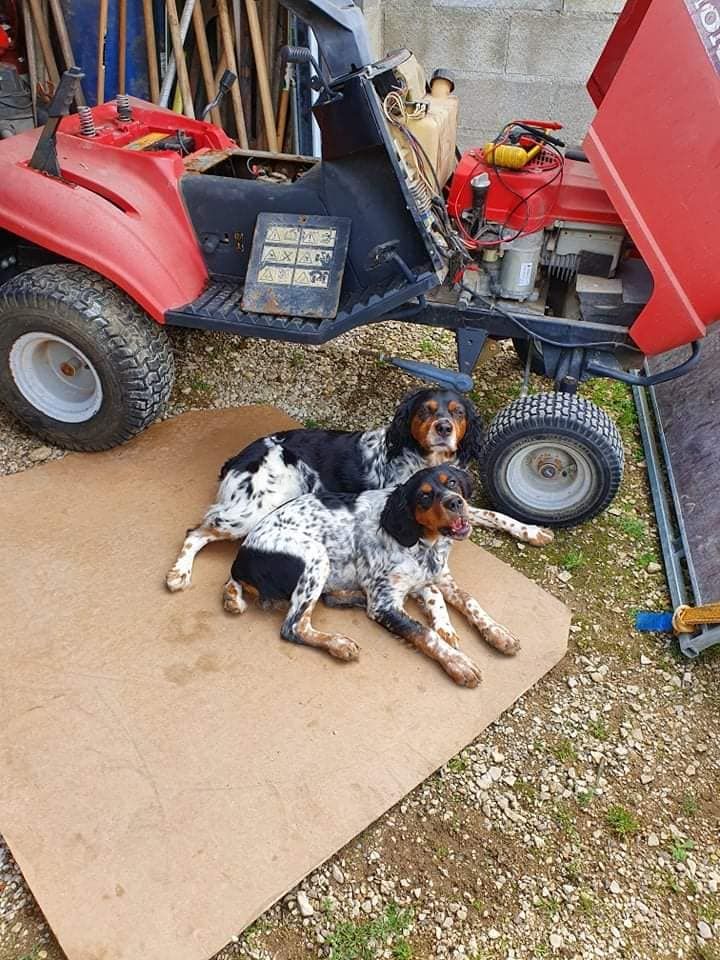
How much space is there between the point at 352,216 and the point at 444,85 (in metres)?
0.90

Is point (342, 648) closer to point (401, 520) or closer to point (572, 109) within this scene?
point (401, 520)

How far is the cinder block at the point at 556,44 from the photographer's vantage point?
509 cm

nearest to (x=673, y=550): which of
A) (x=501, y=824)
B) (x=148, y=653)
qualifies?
(x=501, y=824)

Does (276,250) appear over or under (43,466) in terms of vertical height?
over

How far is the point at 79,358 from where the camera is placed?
3.26 m

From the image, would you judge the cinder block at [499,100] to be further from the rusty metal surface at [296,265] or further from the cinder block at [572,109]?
the rusty metal surface at [296,265]

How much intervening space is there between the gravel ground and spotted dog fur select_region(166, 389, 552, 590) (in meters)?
0.60

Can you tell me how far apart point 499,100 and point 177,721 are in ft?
16.2

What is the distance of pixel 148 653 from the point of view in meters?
2.58

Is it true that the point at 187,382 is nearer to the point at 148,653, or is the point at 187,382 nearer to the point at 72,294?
the point at 72,294

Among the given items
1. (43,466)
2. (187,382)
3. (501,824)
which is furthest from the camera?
(187,382)

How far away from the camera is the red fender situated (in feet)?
9.40

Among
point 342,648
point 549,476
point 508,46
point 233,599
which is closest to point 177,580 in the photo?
point 233,599

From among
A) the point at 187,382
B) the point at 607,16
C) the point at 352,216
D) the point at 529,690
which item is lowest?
the point at 529,690
